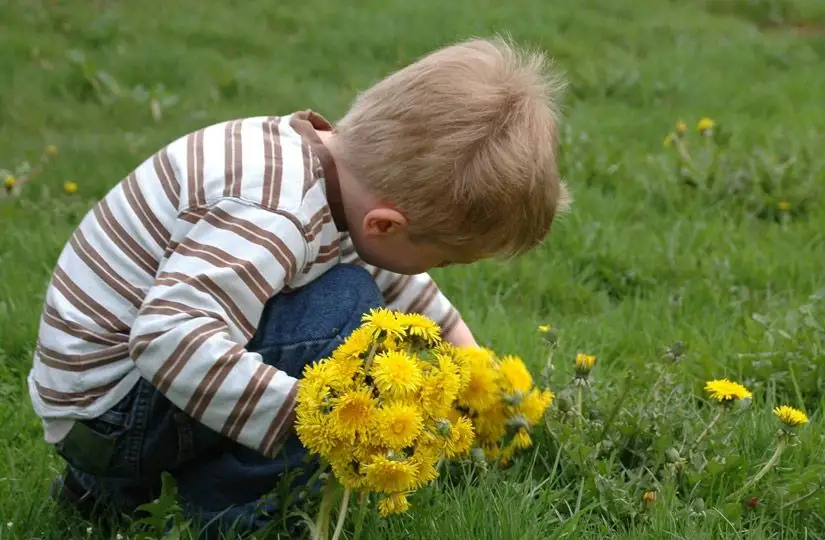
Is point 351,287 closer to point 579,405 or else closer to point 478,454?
point 478,454

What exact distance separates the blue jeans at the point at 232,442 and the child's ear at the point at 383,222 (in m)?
0.12

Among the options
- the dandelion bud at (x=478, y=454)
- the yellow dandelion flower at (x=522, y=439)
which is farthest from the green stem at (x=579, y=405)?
the dandelion bud at (x=478, y=454)

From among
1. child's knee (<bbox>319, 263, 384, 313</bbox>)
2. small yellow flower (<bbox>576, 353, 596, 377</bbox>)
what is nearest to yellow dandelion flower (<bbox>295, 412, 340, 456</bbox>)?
child's knee (<bbox>319, 263, 384, 313</bbox>)

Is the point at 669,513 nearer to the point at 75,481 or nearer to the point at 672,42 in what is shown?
the point at 75,481

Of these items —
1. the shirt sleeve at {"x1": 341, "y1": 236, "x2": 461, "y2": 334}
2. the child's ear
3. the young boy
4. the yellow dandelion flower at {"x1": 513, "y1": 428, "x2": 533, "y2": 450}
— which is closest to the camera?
the young boy

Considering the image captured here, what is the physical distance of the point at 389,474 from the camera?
66.2 inches

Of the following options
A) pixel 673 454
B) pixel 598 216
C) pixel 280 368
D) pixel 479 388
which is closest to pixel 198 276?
pixel 280 368

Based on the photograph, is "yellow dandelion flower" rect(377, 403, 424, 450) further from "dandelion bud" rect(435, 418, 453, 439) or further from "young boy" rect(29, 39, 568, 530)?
"young boy" rect(29, 39, 568, 530)

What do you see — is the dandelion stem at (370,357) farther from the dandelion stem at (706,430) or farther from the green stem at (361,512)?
the dandelion stem at (706,430)

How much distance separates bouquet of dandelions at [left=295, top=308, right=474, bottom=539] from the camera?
5.40ft

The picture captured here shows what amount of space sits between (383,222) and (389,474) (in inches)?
21.6

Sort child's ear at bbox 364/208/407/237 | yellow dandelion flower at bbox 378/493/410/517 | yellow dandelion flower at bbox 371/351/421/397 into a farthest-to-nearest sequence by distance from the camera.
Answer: child's ear at bbox 364/208/407/237 < yellow dandelion flower at bbox 378/493/410/517 < yellow dandelion flower at bbox 371/351/421/397

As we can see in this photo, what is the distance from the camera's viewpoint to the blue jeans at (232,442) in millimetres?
2035

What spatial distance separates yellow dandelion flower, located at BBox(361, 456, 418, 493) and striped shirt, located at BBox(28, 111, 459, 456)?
0.25 m
